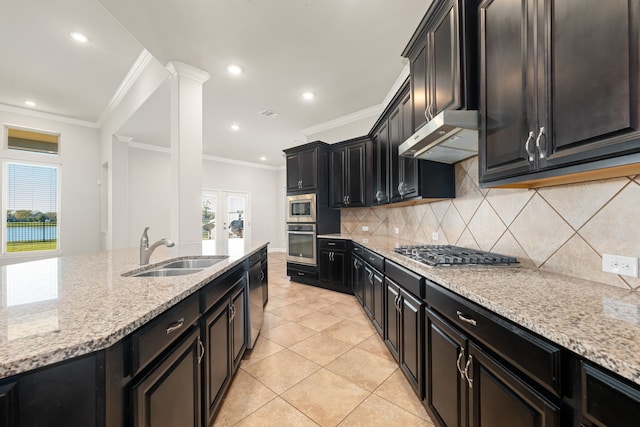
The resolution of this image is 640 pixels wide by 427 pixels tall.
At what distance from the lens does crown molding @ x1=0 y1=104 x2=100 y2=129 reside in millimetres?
4406

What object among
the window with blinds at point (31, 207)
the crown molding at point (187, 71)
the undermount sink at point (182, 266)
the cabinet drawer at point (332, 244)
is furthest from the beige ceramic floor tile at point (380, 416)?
the window with blinds at point (31, 207)

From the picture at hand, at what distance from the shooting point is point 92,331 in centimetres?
66

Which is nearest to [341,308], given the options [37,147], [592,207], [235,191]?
[592,207]

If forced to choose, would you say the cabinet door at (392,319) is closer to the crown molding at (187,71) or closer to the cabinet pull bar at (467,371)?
the cabinet pull bar at (467,371)

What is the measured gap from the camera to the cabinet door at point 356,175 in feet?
12.8

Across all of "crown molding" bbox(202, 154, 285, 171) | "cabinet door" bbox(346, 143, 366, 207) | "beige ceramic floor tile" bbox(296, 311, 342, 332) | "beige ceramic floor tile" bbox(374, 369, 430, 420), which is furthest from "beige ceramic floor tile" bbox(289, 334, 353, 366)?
"crown molding" bbox(202, 154, 285, 171)

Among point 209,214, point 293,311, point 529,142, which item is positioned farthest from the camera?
point 209,214

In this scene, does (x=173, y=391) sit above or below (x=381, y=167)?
below

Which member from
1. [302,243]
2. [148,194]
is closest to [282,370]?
[302,243]

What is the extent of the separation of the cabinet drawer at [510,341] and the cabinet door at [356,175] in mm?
2768

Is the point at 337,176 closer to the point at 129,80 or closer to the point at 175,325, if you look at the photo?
the point at 129,80

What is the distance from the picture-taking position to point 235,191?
310 inches

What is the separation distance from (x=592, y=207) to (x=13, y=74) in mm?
6191

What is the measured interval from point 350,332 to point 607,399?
2202mm
